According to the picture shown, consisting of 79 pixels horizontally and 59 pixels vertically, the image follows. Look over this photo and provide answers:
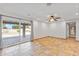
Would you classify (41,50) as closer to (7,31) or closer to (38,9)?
(38,9)

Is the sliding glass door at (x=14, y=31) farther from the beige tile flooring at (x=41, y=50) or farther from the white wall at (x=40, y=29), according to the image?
the white wall at (x=40, y=29)

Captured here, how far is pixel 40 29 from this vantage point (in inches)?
407

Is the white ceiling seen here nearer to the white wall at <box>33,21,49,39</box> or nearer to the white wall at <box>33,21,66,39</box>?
the white wall at <box>33,21,49,39</box>

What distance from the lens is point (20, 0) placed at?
1342 mm

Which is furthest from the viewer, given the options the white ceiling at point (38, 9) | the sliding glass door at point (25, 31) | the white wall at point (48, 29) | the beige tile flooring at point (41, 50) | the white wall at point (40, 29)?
the white wall at point (48, 29)

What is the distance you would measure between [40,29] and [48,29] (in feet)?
2.86

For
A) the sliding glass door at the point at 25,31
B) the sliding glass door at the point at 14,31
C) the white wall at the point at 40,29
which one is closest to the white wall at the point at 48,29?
the white wall at the point at 40,29

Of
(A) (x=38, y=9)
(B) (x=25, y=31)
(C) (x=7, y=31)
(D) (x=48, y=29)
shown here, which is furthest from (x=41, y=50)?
(D) (x=48, y=29)

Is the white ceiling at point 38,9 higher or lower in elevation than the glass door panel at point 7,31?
higher

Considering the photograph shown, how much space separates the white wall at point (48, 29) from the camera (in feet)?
32.1

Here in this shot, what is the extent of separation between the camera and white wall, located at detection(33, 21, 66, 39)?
979 centimetres

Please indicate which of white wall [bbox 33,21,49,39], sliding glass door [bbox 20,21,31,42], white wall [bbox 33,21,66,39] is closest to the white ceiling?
sliding glass door [bbox 20,21,31,42]

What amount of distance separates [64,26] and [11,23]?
624cm

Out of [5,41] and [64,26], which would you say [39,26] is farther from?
[5,41]
